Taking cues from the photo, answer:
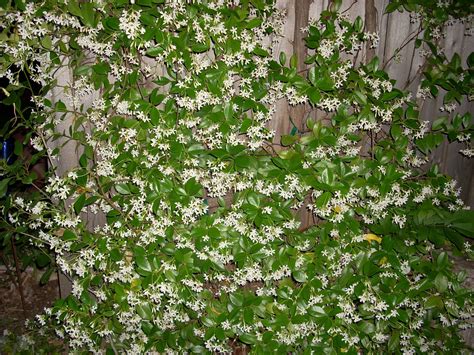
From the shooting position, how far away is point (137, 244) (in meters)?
2.31

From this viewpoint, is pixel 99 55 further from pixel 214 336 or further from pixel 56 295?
pixel 56 295

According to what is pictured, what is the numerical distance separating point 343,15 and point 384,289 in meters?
1.54

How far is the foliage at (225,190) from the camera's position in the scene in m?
2.18

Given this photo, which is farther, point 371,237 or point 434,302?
point 371,237

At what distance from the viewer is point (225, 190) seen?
229cm

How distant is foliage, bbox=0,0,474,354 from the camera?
2.18 metres

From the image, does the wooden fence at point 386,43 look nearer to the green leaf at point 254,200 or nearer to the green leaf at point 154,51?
the green leaf at point 254,200

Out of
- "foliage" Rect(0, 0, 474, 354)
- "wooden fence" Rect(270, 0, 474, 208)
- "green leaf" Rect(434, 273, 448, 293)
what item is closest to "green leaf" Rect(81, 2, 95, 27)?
"foliage" Rect(0, 0, 474, 354)

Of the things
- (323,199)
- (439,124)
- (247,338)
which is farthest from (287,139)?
(247,338)

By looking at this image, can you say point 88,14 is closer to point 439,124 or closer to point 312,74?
point 312,74

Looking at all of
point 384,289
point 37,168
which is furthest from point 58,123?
point 37,168

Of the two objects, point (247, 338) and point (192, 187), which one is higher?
point (192, 187)

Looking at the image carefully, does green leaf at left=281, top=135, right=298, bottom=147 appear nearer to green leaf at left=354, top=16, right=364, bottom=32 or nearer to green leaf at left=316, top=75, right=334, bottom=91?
green leaf at left=316, top=75, right=334, bottom=91

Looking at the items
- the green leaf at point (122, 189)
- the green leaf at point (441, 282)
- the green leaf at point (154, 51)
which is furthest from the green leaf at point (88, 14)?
the green leaf at point (441, 282)
